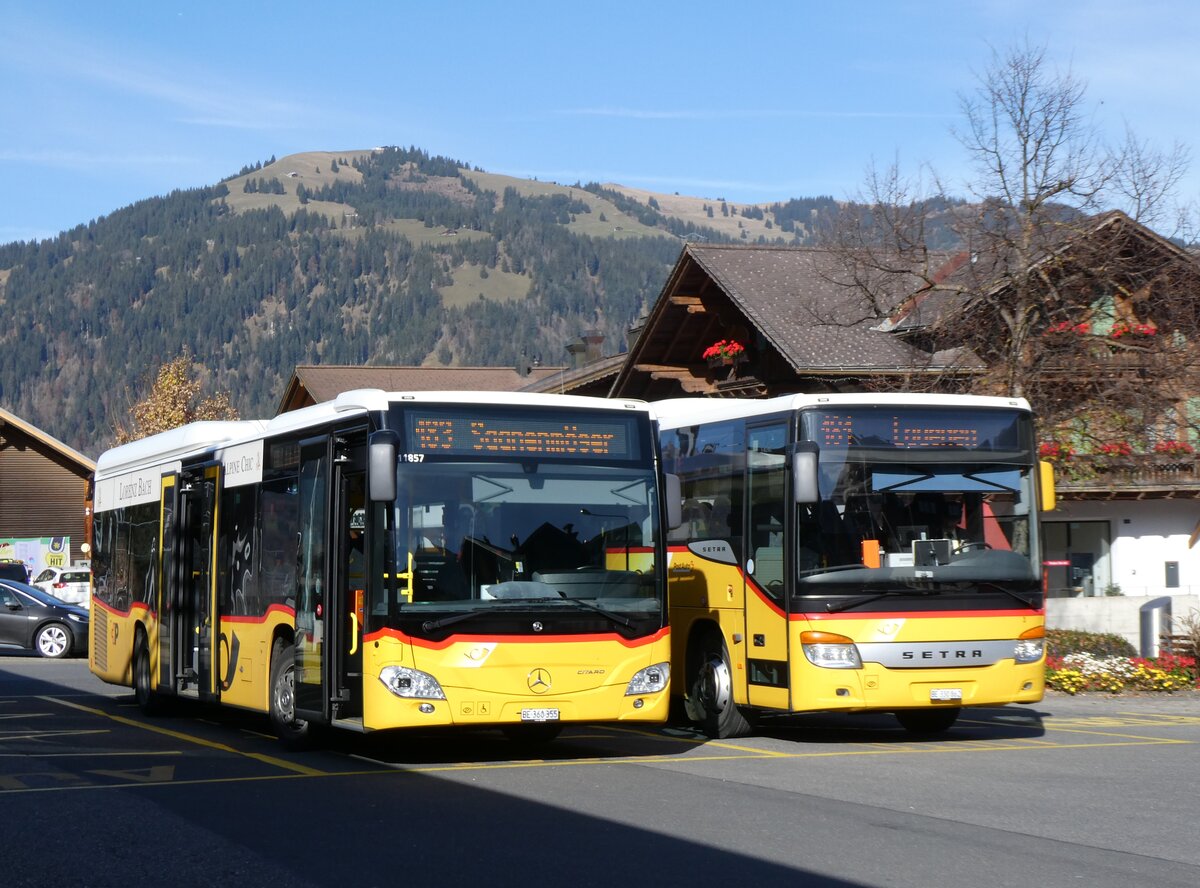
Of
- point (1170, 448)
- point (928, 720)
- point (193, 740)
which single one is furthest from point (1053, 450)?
point (193, 740)

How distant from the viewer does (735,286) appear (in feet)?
120

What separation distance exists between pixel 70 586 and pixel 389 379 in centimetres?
2588

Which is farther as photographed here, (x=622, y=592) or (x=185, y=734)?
(x=185, y=734)

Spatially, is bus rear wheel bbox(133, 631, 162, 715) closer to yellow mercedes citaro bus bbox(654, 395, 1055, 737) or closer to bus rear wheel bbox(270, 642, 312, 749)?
bus rear wheel bbox(270, 642, 312, 749)

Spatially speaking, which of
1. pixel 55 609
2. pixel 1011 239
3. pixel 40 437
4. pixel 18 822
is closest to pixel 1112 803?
pixel 18 822

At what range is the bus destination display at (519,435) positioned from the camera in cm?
1305

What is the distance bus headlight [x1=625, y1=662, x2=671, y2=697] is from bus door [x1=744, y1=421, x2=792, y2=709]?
1.58m

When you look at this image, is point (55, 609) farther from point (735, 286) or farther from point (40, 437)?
point (40, 437)

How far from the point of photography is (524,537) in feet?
42.9

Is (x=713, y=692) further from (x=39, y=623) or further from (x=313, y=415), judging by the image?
(x=39, y=623)

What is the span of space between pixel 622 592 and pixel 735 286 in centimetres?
2390

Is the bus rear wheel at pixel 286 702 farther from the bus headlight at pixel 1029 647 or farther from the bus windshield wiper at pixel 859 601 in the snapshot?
the bus headlight at pixel 1029 647

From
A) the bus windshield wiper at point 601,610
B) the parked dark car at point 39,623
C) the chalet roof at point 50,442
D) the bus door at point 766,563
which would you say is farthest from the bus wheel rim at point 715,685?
the chalet roof at point 50,442

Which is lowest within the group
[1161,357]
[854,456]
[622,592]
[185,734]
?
[185,734]
